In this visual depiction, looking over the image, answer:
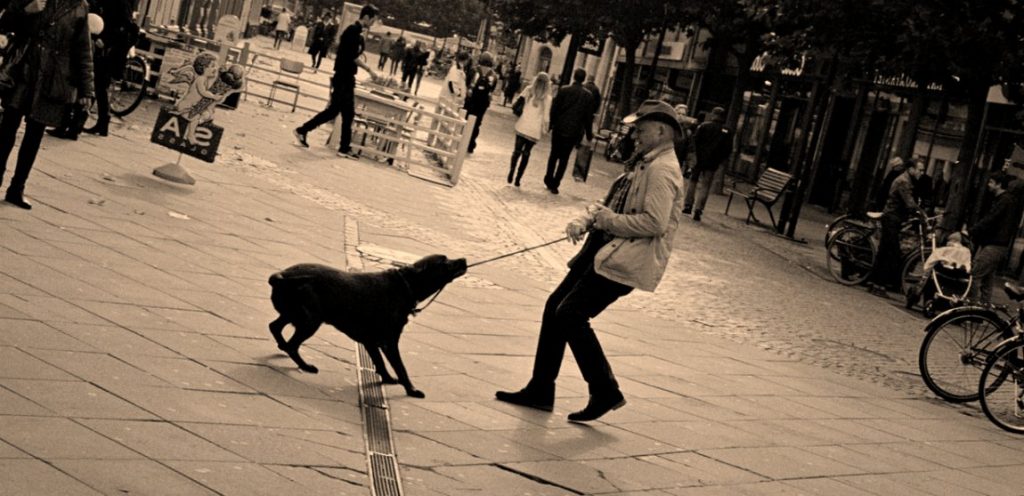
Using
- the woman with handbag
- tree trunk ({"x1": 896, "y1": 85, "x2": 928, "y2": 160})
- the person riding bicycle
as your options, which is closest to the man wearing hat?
the woman with handbag

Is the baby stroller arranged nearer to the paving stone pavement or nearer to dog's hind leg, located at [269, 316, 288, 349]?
the paving stone pavement

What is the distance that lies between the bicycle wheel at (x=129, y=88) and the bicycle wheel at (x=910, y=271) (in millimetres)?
9525

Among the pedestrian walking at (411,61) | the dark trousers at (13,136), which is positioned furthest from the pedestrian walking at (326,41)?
the dark trousers at (13,136)

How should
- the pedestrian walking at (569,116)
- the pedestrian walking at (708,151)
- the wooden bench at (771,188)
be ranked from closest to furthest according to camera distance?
the pedestrian walking at (569,116) < the pedestrian walking at (708,151) < the wooden bench at (771,188)

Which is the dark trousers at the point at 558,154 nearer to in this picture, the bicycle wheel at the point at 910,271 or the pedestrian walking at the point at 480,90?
the pedestrian walking at the point at 480,90

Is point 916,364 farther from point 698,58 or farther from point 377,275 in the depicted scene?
point 698,58

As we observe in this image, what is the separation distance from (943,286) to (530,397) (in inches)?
410

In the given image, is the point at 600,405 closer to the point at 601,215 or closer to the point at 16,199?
the point at 601,215

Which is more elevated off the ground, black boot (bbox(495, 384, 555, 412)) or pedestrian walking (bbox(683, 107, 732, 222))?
pedestrian walking (bbox(683, 107, 732, 222))

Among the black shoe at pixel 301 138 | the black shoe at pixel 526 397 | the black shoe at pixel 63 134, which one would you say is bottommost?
the black shoe at pixel 526 397

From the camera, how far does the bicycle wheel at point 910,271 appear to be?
1855 centimetres

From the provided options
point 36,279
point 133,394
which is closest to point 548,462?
point 133,394

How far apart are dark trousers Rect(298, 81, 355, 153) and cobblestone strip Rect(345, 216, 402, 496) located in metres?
10.9

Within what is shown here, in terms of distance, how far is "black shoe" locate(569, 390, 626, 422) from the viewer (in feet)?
25.1
